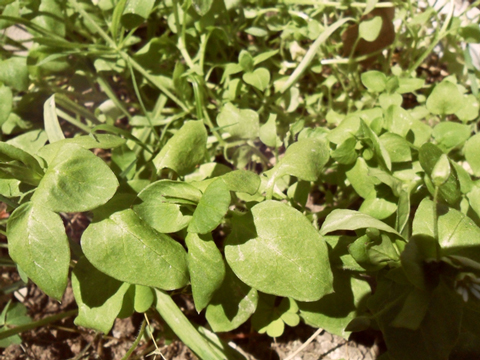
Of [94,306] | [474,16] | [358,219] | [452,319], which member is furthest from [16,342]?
[474,16]

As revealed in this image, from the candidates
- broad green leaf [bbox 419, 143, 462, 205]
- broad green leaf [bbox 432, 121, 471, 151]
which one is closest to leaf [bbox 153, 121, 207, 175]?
broad green leaf [bbox 419, 143, 462, 205]

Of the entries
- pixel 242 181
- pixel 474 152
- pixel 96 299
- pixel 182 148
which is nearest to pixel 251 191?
pixel 242 181

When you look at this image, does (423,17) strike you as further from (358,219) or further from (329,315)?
(329,315)

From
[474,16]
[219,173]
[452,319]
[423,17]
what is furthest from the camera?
[474,16]

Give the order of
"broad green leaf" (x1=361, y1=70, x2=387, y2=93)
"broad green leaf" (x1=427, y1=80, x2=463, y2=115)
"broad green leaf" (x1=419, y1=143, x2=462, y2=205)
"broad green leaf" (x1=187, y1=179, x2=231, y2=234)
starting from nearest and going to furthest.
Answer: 1. "broad green leaf" (x1=187, y1=179, x2=231, y2=234)
2. "broad green leaf" (x1=419, y1=143, x2=462, y2=205)
3. "broad green leaf" (x1=427, y1=80, x2=463, y2=115)
4. "broad green leaf" (x1=361, y1=70, x2=387, y2=93)

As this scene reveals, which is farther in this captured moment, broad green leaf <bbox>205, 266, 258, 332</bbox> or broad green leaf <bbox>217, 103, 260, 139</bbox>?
broad green leaf <bbox>217, 103, 260, 139</bbox>

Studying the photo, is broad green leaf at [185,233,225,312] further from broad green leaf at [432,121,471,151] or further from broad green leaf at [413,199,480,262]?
broad green leaf at [432,121,471,151]

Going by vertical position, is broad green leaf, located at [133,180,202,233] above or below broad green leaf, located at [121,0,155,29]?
below
